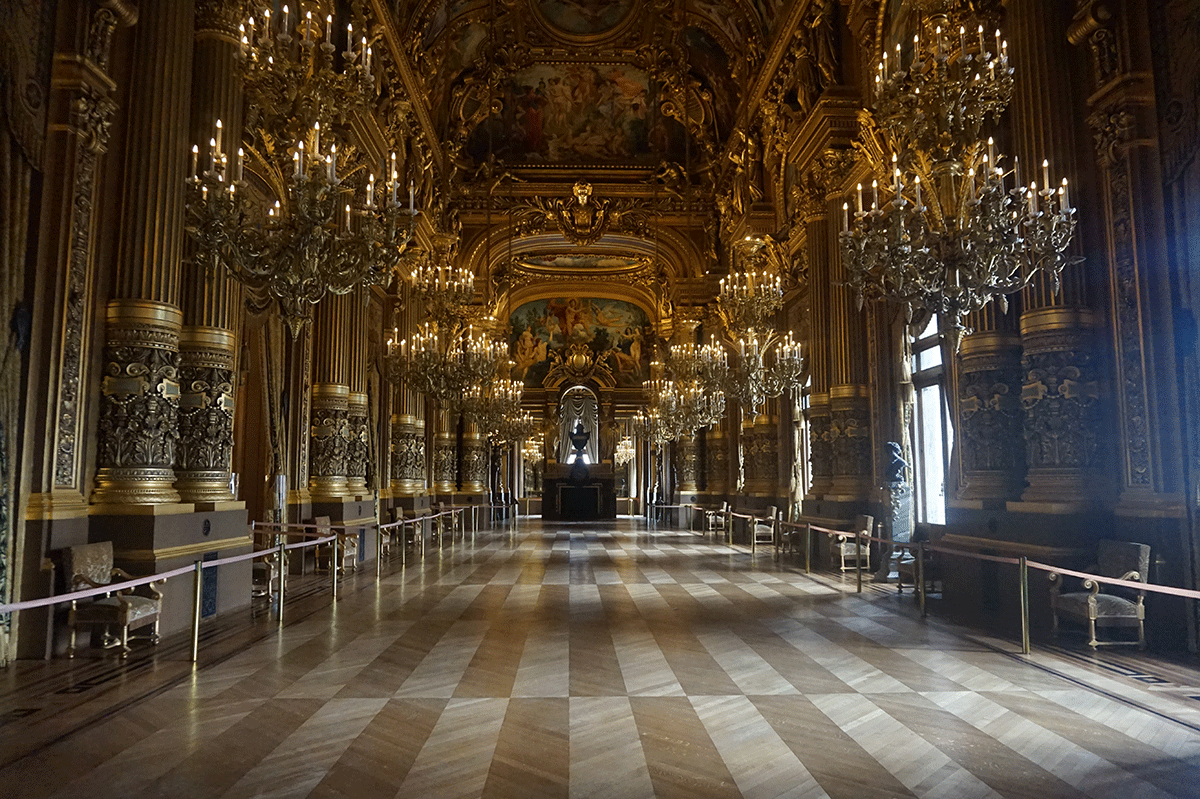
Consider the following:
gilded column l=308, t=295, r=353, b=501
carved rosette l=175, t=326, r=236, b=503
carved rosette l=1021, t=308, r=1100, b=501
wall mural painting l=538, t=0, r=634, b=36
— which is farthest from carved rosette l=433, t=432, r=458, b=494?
carved rosette l=1021, t=308, r=1100, b=501

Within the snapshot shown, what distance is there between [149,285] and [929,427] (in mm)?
10341

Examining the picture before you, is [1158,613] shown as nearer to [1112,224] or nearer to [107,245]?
[1112,224]

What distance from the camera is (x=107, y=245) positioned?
736cm

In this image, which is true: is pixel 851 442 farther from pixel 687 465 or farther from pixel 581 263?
pixel 581 263

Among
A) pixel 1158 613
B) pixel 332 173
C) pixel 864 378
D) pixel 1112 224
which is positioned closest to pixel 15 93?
pixel 332 173

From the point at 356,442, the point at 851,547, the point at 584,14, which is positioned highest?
the point at 584,14

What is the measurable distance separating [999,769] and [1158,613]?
3971 mm

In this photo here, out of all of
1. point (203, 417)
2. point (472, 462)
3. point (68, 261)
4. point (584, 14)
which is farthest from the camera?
point (472, 462)

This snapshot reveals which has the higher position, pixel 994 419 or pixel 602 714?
pixel 994 419

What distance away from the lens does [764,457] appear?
63.3ft

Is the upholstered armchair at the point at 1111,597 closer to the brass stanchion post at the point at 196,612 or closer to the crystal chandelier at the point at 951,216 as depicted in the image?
the crystal chandelier at the point at 951,216

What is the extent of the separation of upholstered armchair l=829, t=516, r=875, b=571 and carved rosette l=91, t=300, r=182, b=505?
843 centimetres

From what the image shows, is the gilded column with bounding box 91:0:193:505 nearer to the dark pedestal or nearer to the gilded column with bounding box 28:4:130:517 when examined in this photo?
the gilded column with bounding box 28:4:130:517

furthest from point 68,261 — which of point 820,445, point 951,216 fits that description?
point 820,445
